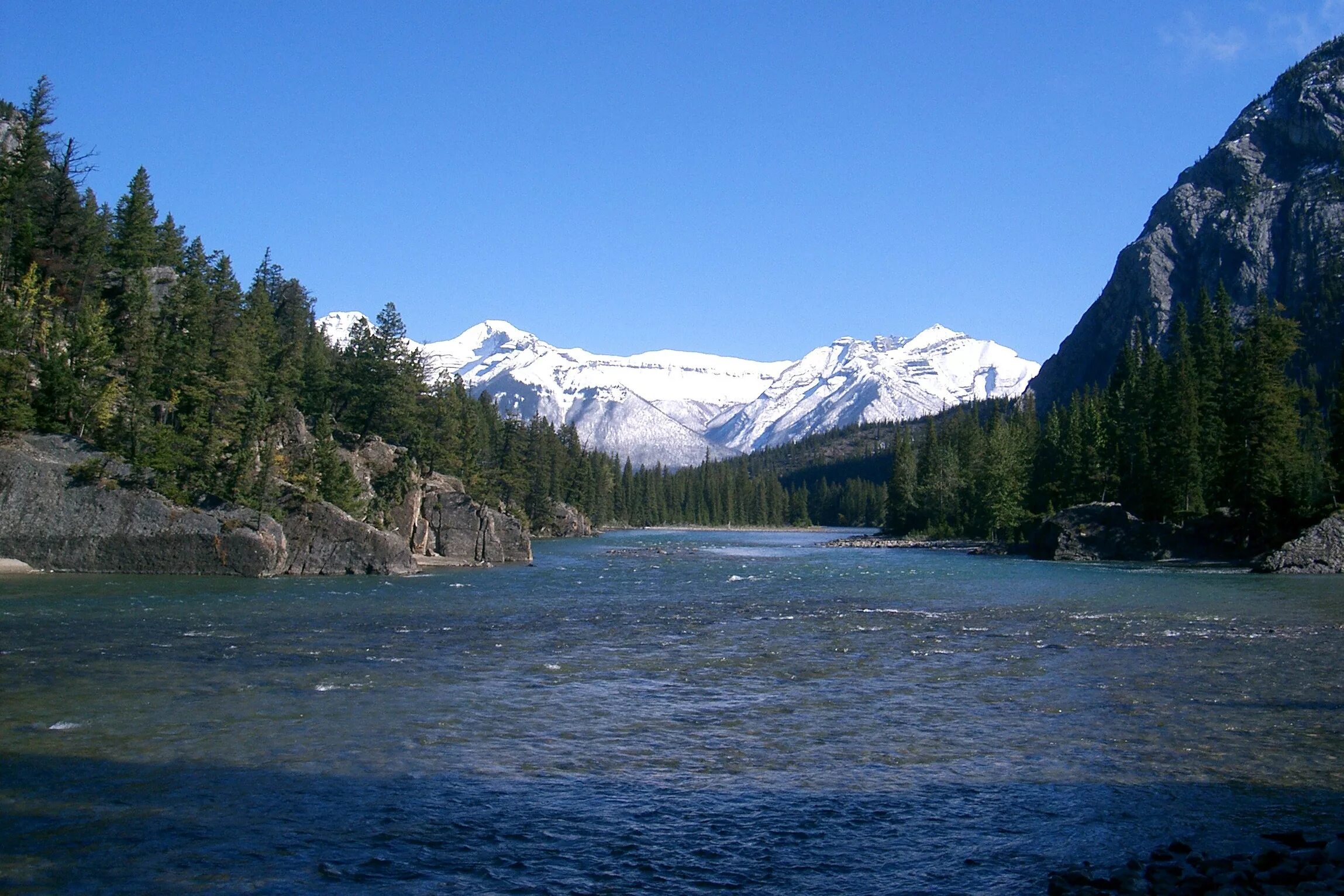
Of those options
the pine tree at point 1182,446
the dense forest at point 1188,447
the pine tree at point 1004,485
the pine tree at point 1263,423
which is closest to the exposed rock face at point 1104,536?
the pine tree at point 1182,446

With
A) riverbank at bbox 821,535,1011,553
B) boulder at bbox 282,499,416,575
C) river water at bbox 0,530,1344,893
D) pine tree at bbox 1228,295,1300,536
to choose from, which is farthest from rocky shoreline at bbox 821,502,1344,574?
boulder at bbox 282,499,416,575

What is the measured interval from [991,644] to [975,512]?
354 feet

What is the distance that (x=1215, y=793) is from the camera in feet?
52.5

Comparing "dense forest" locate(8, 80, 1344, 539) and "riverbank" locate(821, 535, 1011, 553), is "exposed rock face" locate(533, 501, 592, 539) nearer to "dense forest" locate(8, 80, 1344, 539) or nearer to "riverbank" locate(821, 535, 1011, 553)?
"dense forest" locate(8, 80, 1344, 539)

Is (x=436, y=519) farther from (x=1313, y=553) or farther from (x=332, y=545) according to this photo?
(x=1313, y=553)

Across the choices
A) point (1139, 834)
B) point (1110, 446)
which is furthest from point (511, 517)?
point (1139, 834)

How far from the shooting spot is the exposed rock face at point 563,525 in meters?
155

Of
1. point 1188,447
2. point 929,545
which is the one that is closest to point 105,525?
point 1188,447

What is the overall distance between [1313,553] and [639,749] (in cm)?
6606

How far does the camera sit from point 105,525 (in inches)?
2176

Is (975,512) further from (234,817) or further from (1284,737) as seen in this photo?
(234,817)

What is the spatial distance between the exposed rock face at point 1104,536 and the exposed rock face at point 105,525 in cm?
7010

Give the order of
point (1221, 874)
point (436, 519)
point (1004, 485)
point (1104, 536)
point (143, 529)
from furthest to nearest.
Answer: point (1004, 485)
point (1104, 536)
point (436, 519)
point (143, 529)
point (1221, 874)

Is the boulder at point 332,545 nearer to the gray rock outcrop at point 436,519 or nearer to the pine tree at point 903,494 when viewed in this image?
the gray rock outcrop at point 436,519
